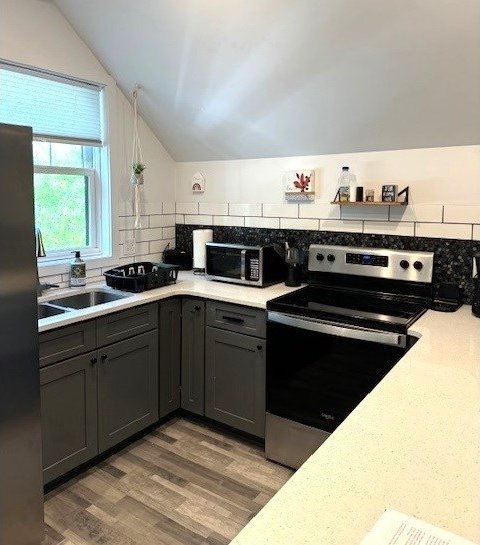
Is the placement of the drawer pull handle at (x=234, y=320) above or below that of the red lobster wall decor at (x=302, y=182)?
below

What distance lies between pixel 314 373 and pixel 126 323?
40.7 inches

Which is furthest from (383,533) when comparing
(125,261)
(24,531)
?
(125,261)

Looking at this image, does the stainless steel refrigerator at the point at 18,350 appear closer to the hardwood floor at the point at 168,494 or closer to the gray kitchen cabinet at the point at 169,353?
the hardwood floor at the point at 168,494

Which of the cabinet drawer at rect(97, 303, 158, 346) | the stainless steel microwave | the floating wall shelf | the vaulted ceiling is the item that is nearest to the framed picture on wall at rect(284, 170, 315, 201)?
the vaulted ceiling

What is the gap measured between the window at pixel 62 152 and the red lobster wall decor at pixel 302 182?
125cm

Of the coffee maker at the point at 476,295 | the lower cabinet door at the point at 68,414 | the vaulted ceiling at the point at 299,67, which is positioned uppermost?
the vaulted ceiling at the point at 299,67

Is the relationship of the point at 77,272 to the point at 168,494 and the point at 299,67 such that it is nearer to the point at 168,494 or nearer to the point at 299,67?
the point at 168,494

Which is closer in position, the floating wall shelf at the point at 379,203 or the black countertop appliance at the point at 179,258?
the floating wall shelf at the point at 379,203

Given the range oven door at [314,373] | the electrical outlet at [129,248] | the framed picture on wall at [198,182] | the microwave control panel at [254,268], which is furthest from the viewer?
the framed picture on wall at [198,182]

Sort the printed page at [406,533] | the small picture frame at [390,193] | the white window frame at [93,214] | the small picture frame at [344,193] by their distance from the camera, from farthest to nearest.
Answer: the white window frame at [93,214], the small picture frame at [344,193], the small picture frame at [390,193], the printed page at [406,533]

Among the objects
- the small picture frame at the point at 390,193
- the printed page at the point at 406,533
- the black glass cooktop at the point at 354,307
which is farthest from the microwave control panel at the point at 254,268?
the printed page at the point at 406,533

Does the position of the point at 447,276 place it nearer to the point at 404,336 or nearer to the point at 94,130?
the point at 404,336

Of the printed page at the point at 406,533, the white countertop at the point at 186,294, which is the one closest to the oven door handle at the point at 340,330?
the white countertop at the point at 186,294

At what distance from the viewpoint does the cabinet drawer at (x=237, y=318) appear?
2600 millimetres
